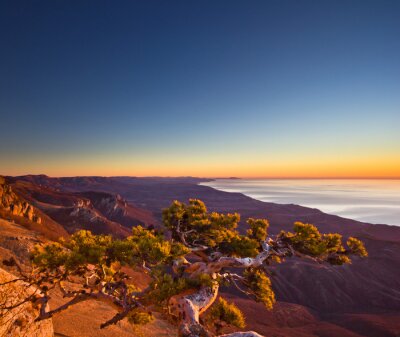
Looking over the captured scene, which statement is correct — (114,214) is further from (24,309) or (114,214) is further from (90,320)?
(24,309)

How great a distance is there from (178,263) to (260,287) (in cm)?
356

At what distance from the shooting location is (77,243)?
808 centimetres

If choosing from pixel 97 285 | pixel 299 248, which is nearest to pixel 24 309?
pixel 97 285

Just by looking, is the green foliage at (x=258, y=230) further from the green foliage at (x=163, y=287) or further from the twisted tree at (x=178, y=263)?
the green foliage at (x=163, y=287)

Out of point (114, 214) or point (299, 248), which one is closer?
point (299, 248)

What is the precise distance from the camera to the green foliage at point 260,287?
9.84 m

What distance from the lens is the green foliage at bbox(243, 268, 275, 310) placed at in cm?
984

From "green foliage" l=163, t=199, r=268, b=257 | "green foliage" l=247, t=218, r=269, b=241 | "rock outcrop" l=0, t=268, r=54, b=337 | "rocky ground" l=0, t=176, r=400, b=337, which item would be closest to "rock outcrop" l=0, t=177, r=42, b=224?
"rocky ground" l=0, t=176, r=400, b=337

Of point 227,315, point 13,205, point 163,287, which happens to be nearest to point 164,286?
point 163,287

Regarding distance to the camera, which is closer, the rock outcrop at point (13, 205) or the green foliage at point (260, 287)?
the green foliage at point (260, 287)

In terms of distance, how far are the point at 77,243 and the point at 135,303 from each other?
2.66 meters

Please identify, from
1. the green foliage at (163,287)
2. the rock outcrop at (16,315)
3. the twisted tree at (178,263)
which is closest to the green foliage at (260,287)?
the twisted tree at (178,263)

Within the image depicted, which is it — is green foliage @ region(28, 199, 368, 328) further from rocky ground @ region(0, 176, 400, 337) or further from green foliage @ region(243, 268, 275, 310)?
rocky ground @ region(0, 176, 400, 337)

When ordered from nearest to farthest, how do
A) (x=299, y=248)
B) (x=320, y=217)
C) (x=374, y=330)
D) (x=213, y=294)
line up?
(x=213, y=294)
(x=299, y=248)
(x=374, y=330)
(x=320, y=217)
